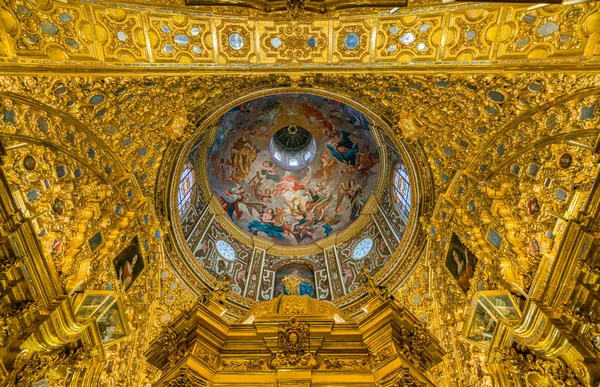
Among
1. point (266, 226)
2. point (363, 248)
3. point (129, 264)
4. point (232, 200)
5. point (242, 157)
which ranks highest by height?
point (242, 157)

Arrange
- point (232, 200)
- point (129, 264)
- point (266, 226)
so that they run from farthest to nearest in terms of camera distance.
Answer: point (266, 226) < point (232, 200) < point (129, 264)

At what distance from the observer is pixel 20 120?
8.96 meters

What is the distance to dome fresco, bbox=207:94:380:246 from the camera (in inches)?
885

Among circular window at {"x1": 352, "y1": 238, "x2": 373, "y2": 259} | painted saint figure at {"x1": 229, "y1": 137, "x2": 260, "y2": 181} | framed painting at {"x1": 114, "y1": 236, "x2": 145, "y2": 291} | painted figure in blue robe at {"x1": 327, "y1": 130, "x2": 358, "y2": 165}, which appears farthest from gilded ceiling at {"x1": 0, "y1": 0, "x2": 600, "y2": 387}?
painted saint figure at {"x1": 229, "y1": 137, "x2": 260, "y2": 181}

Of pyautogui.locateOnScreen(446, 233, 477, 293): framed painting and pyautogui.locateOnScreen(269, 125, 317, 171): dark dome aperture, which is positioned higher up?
pyautogui.locateOnScreen(269, 125, 317, 171): dark dome aperture

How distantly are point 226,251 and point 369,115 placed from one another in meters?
10.5

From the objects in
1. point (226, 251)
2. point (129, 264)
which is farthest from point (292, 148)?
point (129, 264)

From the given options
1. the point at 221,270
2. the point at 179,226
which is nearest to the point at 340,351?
the point at 179,226

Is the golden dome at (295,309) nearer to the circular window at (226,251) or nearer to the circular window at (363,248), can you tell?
the circular window at (363,248)

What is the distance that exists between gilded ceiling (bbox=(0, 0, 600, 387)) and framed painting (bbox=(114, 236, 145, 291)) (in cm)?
7

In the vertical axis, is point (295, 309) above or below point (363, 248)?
below

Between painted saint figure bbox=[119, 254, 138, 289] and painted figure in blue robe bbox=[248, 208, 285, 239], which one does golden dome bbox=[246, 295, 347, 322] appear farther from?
painted figure in blue robe bbox=[248, 208, 285, 239]

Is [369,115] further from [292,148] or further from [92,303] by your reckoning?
[92,303]

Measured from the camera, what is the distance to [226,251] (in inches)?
830
